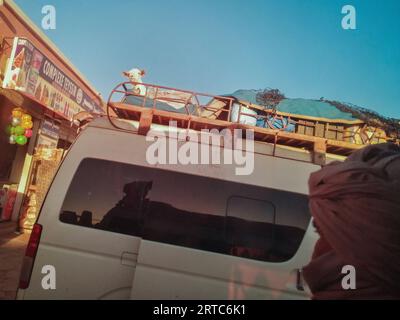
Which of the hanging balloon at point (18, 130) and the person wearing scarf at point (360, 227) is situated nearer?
the person wearing scarf at point (360, 227)

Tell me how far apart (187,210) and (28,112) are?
7514 mm

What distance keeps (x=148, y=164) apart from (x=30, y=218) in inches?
277

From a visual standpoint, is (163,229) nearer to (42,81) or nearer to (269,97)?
(269,97)

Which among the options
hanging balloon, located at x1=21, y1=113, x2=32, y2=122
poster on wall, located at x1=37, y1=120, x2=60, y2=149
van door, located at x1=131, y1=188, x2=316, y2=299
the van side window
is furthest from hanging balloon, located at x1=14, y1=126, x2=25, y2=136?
the van side window

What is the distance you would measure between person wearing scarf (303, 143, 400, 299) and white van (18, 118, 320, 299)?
134cm

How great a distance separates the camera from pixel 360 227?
88 cm

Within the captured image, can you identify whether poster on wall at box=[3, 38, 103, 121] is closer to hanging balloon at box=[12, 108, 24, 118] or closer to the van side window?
hanging balloon at box=[12, 108, 24, 118]

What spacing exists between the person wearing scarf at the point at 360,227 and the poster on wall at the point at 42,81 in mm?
4662

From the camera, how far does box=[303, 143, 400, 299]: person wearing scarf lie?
85cm

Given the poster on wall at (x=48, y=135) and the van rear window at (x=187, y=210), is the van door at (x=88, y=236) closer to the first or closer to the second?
the van rear window at (x=187, y=210)

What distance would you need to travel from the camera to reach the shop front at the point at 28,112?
6.75 metres

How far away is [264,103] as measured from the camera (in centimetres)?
493

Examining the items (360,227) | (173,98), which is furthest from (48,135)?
(360,227)

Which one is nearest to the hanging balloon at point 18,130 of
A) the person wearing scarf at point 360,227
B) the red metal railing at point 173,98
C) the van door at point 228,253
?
the red metal railing at point 173,98
